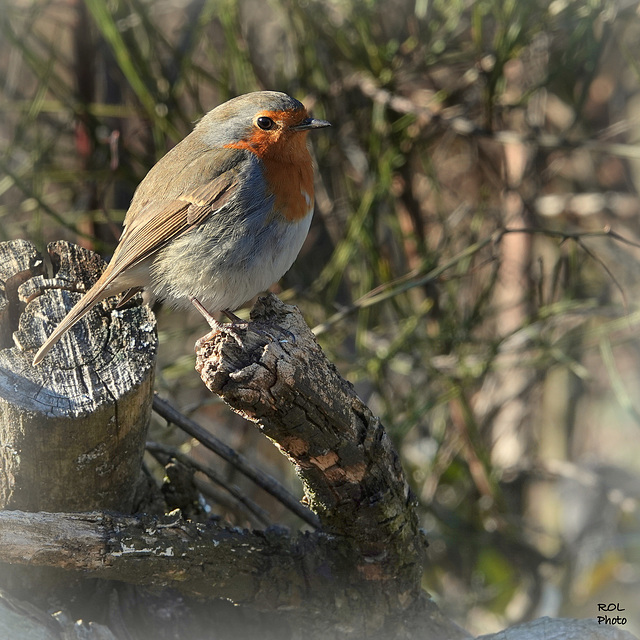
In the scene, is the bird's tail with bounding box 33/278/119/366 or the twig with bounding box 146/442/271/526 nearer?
the bird's tail with bounding box 33/278/119/366

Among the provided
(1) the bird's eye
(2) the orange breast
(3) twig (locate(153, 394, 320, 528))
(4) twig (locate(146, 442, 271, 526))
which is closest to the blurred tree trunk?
(3) twig (locate(153, 394, 320, 528))

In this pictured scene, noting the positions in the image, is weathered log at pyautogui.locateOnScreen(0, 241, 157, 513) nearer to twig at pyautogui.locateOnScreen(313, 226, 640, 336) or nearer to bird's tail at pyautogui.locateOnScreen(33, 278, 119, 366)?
bird's tail at pyautogui.locateOnScreen(33, 278, 119, 366)

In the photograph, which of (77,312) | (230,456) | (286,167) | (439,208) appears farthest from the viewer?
(439,208)

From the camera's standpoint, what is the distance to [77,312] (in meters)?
1.96

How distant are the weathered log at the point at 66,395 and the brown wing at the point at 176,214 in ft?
1.28

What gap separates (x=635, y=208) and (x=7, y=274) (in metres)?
3.88

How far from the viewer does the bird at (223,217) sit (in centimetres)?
244

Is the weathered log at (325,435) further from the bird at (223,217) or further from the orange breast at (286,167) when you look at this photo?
the orange breast at (286,167)

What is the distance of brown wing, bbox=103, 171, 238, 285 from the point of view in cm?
246

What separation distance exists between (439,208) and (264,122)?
1.43 meters

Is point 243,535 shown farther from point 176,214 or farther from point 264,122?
point 264,122

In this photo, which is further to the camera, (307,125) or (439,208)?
(439,208)

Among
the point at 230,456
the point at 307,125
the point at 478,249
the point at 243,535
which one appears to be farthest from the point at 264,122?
the point at 243,535

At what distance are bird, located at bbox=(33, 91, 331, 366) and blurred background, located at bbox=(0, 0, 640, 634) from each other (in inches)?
19.6
